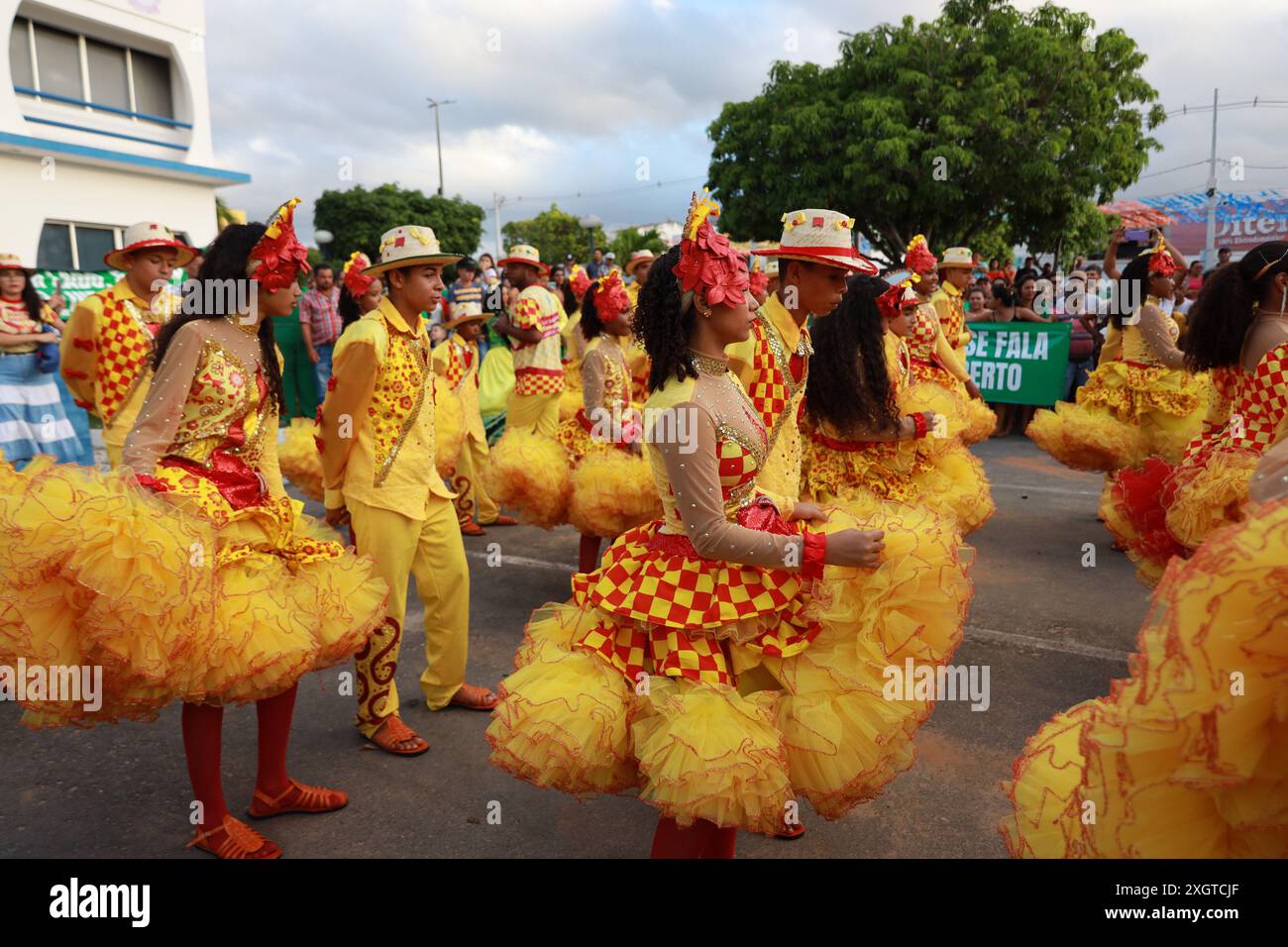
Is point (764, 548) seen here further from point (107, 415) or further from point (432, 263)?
point (107, 415)

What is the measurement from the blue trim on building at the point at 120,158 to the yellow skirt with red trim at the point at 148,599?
19324 mm

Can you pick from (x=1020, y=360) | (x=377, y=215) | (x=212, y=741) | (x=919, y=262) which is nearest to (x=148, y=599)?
(x=212, y=741)

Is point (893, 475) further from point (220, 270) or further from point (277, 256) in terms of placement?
point (220, 270)

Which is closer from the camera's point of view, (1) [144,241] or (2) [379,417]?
(2) [379,417]

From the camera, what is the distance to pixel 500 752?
221 cm

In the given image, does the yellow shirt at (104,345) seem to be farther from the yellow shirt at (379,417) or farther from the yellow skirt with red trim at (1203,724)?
the yellow skirt with red trim at (1203,724)

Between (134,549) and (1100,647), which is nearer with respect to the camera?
(134,549)

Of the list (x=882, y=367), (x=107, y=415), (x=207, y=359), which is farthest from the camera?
(x=107, y=415)

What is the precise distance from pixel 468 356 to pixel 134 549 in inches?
190

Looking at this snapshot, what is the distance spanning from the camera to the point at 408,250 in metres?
3.87

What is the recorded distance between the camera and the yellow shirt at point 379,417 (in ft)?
12.5

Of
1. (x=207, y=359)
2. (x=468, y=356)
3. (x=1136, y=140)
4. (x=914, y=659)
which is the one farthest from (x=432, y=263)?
(x=1136, y=140)

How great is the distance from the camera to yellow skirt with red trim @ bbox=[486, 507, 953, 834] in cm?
209

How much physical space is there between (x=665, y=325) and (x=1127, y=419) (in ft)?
18.8
